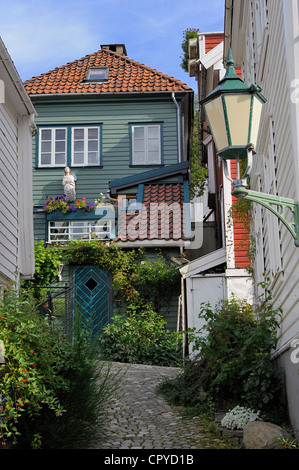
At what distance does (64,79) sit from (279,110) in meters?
15.1

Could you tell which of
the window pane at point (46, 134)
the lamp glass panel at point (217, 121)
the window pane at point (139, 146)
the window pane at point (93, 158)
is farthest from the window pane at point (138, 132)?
the lamp glass panel at point (217, 121)

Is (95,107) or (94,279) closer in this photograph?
(94,279)

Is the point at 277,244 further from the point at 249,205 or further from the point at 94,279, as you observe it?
the point at 94,279

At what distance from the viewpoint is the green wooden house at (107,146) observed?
18784 mm

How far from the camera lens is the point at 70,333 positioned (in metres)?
8.24

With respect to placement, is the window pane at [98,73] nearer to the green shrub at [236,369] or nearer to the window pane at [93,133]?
the window pane at [93,133]

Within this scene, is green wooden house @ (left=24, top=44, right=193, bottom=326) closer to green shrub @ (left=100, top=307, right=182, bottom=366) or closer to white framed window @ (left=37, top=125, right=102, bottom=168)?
white framed window @ (left=37, top=125, right=102, bottom=168)

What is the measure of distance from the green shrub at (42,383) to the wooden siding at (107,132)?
40.1 ft

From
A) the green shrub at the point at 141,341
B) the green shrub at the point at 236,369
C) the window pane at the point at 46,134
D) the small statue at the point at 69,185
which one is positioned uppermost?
the window pane at the point at 46,134

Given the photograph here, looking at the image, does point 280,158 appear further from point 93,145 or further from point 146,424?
point 93,145

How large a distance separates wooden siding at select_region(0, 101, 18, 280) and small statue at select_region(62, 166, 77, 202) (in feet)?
24.2

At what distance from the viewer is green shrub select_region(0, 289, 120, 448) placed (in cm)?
651

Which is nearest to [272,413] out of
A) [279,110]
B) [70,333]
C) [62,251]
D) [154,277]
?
[70,333]
